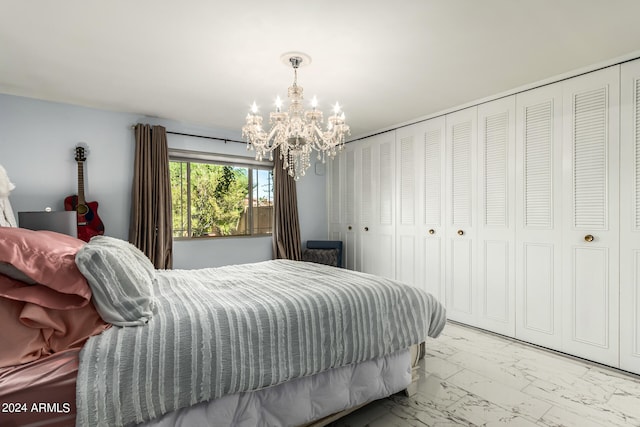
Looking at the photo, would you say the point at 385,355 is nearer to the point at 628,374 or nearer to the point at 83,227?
the point at 628,374

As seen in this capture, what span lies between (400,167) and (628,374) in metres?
2.96

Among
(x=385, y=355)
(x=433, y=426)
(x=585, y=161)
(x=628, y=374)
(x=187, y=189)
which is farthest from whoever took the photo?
(x=187, y=189)

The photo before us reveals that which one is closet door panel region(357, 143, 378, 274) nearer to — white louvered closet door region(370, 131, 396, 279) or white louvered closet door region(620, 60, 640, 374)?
white louvered closet door region(370, 131, 396, 279)

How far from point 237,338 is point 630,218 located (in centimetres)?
306

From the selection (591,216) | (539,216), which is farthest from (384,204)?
(591,216)

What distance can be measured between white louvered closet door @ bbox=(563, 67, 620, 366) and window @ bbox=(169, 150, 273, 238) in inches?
146

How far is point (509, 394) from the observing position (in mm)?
2193

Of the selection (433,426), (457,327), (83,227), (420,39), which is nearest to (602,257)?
(457,327)

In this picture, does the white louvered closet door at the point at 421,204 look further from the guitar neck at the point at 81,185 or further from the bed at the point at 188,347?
the guitar neck at the point at 81,185

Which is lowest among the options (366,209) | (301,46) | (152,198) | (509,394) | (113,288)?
(509,394)

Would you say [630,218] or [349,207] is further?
[349,207]

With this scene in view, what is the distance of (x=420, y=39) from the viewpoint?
2242 millimetres

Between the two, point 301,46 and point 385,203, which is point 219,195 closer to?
point 385,203

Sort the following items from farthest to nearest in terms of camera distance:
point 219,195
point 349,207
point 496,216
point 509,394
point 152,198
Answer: point 219,195, point 349,207, point 152,198, point 496,216, point 509,394
